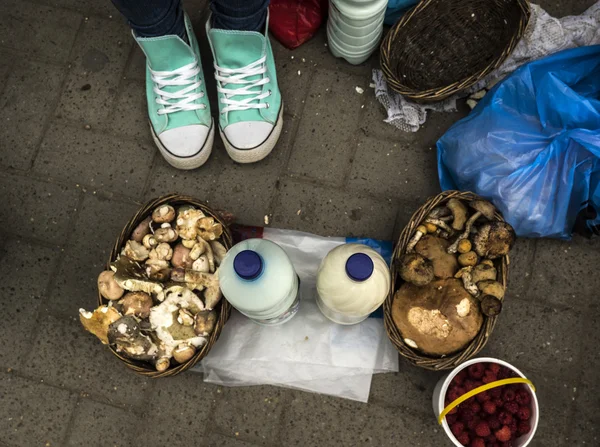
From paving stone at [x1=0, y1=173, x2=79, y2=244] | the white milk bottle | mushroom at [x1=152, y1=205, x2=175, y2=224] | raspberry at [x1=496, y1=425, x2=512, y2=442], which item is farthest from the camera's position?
paving stone at [x1=0, y1=173, x2=79, y2=244]

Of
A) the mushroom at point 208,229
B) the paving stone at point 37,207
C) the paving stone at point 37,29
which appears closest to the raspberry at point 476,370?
the mushroom at point 208,229

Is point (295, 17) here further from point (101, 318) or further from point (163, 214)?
point (101, 318)

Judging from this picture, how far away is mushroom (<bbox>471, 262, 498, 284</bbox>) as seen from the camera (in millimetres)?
1628

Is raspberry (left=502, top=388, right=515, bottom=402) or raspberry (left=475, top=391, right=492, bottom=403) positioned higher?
raspberry (left=502, top=388, right=515, bottom=402)

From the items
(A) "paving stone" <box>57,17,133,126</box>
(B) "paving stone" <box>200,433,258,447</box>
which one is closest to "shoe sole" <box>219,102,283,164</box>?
(A) "paving stone" <box>57,17,133,126</box>

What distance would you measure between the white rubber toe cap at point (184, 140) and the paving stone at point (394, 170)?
0.56 metres

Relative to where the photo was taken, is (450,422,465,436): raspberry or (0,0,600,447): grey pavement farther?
(0,0,600,447): grey pavement

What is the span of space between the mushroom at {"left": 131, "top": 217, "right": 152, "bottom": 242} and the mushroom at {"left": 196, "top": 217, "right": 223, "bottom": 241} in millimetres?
173

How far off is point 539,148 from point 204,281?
1141 millimetres

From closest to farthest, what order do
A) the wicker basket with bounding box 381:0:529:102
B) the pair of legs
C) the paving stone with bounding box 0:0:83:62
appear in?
the pair of legs < the wicker basket with bounding box 381:0:529:102 < the paving stone with bounding box 0:0:83:62

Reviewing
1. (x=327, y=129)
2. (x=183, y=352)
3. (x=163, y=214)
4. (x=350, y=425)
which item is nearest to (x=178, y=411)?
(x=183, y=352)

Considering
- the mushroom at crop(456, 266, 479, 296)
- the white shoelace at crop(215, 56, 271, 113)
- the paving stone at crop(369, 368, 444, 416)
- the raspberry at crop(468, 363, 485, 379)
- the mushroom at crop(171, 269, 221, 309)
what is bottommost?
the paving stone at crop(369, 368, 444, 416)

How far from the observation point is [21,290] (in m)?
1.99

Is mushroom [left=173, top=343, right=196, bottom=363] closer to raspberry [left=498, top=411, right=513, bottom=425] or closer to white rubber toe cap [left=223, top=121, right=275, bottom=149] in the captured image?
white rubber toe cap [left=223, top=121, right=275, bottom=149]
